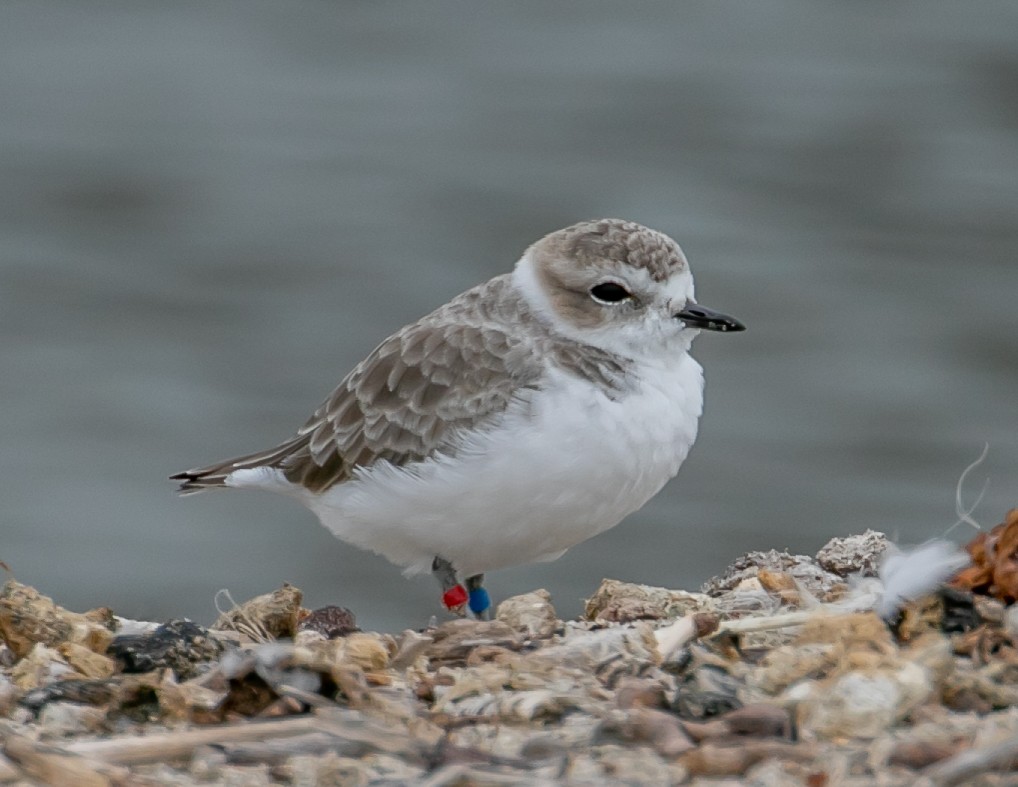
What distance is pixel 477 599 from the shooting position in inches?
260

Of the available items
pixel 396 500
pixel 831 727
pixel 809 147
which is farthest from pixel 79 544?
pixel 831 727

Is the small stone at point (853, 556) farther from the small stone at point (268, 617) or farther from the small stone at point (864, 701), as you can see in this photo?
the small stone at point (864, 701)

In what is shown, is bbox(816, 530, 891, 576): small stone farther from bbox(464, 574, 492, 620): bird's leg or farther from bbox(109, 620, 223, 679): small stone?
bbox(109, 620, 223, 679): small stone

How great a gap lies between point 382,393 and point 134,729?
2.50 meters

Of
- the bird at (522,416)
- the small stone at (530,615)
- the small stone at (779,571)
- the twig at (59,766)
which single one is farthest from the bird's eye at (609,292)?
the twig at (59,766)

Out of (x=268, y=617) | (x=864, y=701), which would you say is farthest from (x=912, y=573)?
(x=268, y=617)

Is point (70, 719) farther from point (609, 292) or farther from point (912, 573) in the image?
point (609, 292)

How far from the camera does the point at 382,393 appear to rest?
6.64 meters

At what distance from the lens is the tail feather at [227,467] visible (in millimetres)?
7051

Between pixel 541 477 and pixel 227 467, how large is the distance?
179cm

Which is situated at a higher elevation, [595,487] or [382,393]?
[382,393]

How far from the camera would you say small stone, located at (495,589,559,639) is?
17.8 ft

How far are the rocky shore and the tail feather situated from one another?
170 cm

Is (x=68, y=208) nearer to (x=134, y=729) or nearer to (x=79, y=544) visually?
(x=79, y=544)
